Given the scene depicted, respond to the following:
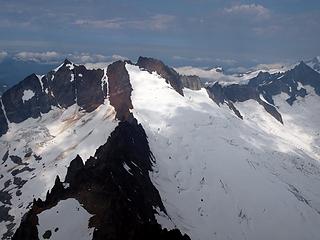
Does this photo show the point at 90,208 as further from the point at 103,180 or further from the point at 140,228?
the point at 140,228

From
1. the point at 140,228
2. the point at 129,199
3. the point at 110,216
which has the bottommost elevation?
the point at 129,199

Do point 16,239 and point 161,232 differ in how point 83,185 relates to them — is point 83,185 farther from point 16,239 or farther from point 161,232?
point 161,232

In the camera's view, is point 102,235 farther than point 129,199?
No

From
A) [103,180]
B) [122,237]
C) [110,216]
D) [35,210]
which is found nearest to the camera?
[122,237]

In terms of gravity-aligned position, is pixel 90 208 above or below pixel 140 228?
below

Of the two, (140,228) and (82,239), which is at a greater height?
(140,228)

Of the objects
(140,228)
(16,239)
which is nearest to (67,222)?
(16,239)

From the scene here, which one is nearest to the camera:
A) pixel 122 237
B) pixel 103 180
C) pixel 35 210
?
pixel 122 237

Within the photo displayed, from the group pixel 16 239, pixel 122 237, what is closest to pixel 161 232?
pixel 122 237

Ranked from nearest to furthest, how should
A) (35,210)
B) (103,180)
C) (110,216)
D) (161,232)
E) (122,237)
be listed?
(161,232) → (122,237) → (110,216) → (35,210) → (103,180)
